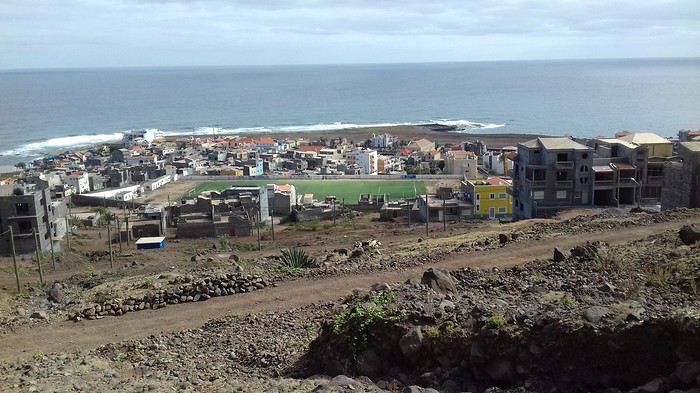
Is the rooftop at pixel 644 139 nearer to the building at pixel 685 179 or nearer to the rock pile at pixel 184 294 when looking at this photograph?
the building at pixel 685 179

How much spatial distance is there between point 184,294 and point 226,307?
1252 mm

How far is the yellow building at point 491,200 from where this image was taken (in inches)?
1344

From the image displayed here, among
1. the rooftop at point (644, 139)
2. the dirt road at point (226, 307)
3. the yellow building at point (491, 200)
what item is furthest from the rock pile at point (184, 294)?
the rooftop at point (644, 139)

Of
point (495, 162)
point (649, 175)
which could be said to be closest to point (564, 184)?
point (649, 175)

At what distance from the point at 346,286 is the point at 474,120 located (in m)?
103

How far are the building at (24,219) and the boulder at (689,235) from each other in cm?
2439

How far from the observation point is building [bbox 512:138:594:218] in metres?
28.2

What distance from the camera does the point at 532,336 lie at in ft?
22.9

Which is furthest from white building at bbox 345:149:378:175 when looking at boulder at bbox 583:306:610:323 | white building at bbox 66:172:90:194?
boulder at bbox 583:306:610:323

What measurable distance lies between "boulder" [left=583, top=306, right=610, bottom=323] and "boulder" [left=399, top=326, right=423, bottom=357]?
193cm

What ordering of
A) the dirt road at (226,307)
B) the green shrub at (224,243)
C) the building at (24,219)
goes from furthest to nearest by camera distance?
the building at (24,219), the green shrub at (224,243), the dirt road at (226,307)

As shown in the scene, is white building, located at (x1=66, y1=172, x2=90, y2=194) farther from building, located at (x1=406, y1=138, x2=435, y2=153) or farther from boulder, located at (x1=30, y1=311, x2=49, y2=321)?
boulder, located at (x1=30, y1=311, x2=49, y2=321)

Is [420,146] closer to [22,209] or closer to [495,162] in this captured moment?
[495,162]

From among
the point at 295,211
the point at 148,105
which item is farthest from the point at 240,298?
the point at 148,105
